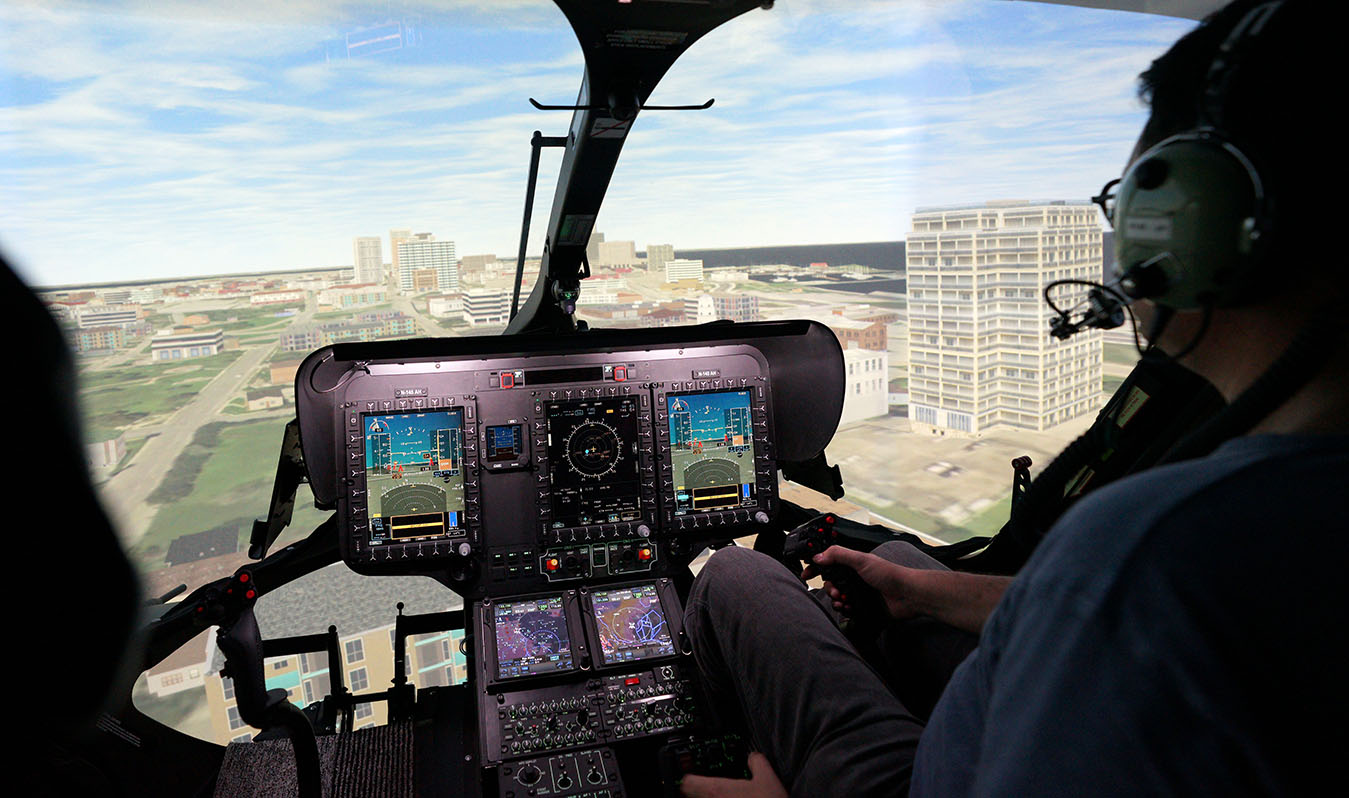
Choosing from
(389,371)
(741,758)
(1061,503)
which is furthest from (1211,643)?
(389,371)

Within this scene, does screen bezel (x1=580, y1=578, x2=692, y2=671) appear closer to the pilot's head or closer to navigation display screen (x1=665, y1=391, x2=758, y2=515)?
navigation display screen (x1=665, y1=391, x2=758, y2=515)

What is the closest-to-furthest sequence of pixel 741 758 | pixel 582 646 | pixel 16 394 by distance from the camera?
pixel 16 394 → pixel 741 758 → pixel 582 646

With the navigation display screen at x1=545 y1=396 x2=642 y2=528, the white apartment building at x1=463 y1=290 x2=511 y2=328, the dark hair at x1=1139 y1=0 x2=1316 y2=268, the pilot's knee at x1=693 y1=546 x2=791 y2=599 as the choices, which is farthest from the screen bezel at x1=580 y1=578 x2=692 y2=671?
the dark hair at x1=1139 y1=0 x2=1316 y2=268

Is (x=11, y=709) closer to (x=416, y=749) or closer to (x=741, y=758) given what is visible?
(x=741, y=758)

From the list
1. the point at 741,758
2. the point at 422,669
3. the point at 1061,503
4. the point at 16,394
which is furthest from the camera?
the point at 422,669

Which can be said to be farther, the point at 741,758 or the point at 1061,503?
the point at 1061,503

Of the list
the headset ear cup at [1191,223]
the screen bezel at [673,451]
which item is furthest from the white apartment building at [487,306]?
the headset ear cup at [1191,223]
